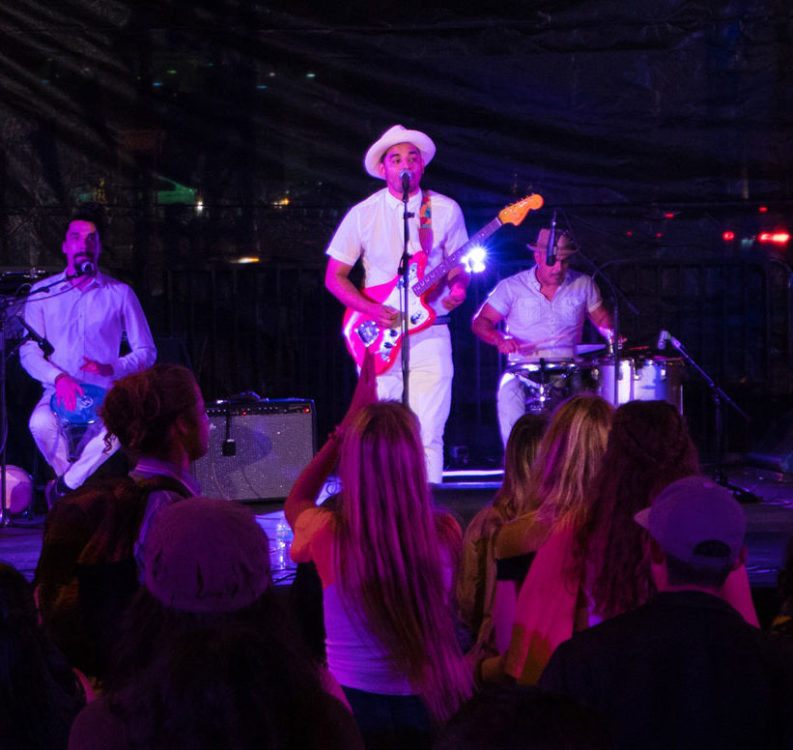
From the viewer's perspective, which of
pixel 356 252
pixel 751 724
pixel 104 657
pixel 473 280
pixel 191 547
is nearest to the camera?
pixel 191 547

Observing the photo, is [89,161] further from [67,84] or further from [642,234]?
[642,234]

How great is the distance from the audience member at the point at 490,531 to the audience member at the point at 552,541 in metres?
0.17

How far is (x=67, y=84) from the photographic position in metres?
7.77

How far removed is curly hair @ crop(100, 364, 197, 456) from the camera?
3.06 metres

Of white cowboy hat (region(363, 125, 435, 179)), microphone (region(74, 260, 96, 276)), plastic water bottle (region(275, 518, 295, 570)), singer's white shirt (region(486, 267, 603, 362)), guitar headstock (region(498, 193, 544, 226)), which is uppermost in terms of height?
white cowboy hat (region(363, 125, 435, 179))

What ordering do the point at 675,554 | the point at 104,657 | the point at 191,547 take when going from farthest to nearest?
the point at 104,657
the point at 675,554
the point at 191,547

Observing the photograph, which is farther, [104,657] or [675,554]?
[104,657]

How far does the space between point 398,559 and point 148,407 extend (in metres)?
0.89

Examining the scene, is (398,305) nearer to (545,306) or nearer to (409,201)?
(409,201)

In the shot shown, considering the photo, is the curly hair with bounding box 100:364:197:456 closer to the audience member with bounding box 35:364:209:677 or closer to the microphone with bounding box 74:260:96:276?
the audience member with bounding box 35:364:209:677

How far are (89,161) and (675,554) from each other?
6640 mm

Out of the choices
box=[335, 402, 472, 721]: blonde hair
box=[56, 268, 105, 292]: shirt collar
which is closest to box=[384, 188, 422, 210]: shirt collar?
box=[56, 268, 105, 292]: shirt collar

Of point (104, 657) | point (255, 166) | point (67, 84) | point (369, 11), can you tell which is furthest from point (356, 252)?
point (104, 657)

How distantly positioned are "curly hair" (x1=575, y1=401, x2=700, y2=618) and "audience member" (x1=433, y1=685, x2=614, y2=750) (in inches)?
59.9
